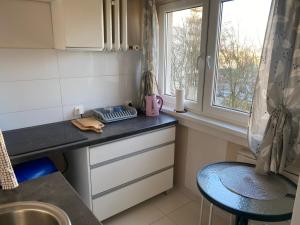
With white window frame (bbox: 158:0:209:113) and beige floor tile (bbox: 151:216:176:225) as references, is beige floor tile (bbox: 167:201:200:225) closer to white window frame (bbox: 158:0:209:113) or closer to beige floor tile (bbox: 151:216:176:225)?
beige floor tile (bbox: 151:216:176:225)

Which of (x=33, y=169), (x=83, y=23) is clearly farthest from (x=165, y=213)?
(x=83, y=23)

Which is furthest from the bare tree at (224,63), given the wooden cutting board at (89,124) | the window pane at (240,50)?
the wooden cutting board at (89,124)

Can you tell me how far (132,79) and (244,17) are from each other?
45.5 inches

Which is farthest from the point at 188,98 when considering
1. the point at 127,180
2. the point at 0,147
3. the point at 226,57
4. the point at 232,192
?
the point at 0,147

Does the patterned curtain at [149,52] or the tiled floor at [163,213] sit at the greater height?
the patterned curtain at [149,52]

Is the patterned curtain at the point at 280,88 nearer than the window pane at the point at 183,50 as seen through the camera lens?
Yes

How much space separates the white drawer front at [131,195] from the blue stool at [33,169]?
0.46 m

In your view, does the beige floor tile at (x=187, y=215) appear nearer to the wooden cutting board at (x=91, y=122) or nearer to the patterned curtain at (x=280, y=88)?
the patterned curtain at (x=280, y=88)

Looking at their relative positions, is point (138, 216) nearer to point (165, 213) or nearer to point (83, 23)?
point (165, 213)

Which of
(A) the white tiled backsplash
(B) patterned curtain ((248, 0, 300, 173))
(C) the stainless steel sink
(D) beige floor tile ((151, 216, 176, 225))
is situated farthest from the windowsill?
(C) the stainless steel sink

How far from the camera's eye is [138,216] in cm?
208

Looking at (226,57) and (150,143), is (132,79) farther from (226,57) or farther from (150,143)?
(226,57)

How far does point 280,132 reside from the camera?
1364mm

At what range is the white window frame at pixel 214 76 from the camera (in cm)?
185
